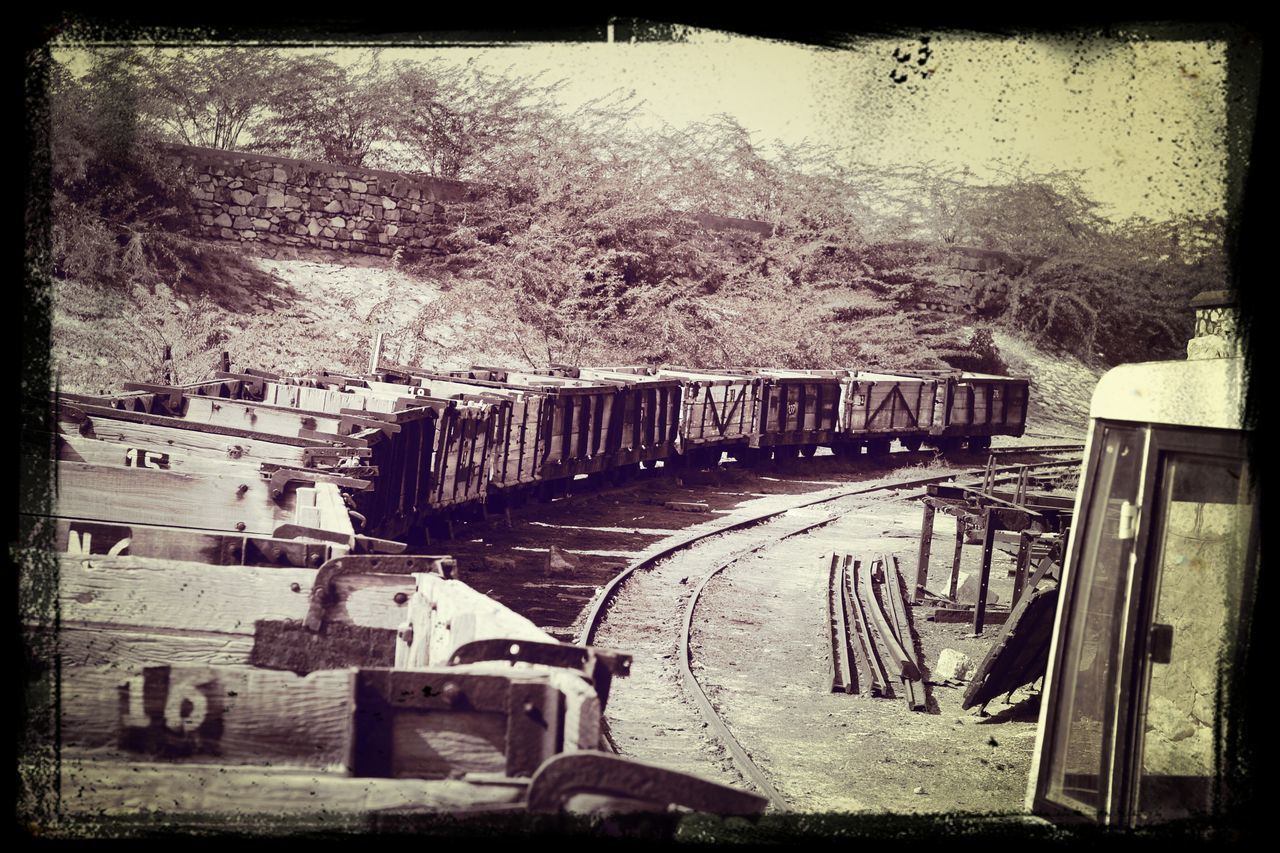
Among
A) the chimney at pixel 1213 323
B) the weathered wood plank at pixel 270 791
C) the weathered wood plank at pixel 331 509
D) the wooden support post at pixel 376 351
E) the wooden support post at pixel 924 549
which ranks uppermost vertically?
the chimney at pixel 1213 323

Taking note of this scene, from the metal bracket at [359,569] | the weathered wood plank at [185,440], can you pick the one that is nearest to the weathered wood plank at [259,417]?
the weathered wood plank at [185,440]

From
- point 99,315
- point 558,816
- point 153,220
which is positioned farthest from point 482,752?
point 153,220

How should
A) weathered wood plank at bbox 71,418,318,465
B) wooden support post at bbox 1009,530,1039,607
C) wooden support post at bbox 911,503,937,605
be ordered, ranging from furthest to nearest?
wooden support post at bbox 911,503,937,605
wooden support post at bbox 1009,530,1039,607
weathered wood plank at bbox 71,418,318,465

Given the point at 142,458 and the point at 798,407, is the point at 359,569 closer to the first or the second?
the point at 142,458

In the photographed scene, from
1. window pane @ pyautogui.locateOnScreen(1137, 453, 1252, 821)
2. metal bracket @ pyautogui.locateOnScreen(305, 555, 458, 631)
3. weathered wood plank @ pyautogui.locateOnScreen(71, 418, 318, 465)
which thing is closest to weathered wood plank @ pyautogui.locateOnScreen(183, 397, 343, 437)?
weathered wood plank @ pyautogui.locateOnScreen(71, 418, 318, 465)

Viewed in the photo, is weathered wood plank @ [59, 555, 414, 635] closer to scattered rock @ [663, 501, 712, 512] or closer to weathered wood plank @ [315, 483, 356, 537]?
weathered wood plank @ [315, 483, 356, 537]

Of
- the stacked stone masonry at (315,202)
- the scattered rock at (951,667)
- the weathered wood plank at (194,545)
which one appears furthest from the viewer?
the stacked stone masonry at (315,202)

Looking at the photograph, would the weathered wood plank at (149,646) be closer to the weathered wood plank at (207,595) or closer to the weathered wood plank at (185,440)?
the weathered wood plank at (207,595)
